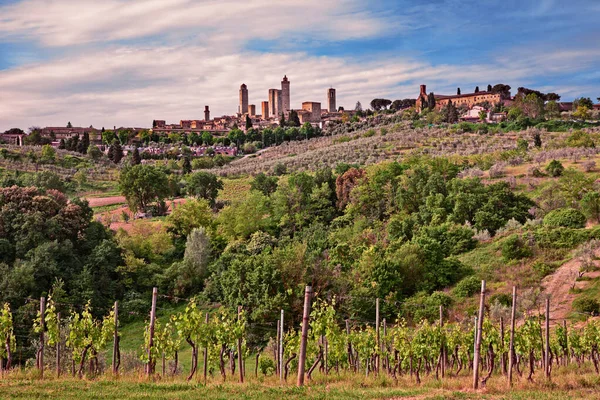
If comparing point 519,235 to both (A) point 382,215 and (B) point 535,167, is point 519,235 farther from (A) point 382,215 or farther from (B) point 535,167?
(B) point 535,167

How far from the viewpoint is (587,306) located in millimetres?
22812

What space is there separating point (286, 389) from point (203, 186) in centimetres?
4280

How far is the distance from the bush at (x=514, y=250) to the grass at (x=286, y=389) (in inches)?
611

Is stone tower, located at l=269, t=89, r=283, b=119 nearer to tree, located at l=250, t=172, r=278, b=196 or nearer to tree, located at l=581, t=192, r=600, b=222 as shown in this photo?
tree, located at l=250, t=172, r=278, b=196

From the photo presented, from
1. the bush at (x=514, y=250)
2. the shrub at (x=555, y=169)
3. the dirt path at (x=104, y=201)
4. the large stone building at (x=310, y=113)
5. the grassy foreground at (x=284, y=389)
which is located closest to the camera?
the grassy foreground at (x=284, y=389)

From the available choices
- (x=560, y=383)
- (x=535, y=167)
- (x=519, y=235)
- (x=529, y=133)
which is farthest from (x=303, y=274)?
(x=529, y=133)

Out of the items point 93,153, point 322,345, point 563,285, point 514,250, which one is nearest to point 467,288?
point 514,250

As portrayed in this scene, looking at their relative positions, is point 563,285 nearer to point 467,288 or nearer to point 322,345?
point 467,288

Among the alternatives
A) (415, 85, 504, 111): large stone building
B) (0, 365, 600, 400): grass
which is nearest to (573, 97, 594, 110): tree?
(415, 85, 504, 111): large stone building

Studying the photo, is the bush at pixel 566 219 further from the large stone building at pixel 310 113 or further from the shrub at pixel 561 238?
the large stone building at pixel 310 113

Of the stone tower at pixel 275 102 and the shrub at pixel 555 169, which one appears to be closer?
the shrub at pixel 555 169

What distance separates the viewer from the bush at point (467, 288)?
26.6 metres

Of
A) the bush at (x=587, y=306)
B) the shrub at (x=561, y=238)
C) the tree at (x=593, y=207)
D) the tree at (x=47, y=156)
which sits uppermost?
the tree at (x=47, y=156)

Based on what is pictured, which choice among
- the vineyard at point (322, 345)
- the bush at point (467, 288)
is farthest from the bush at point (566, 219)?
the vineyard at point (322, 345)
